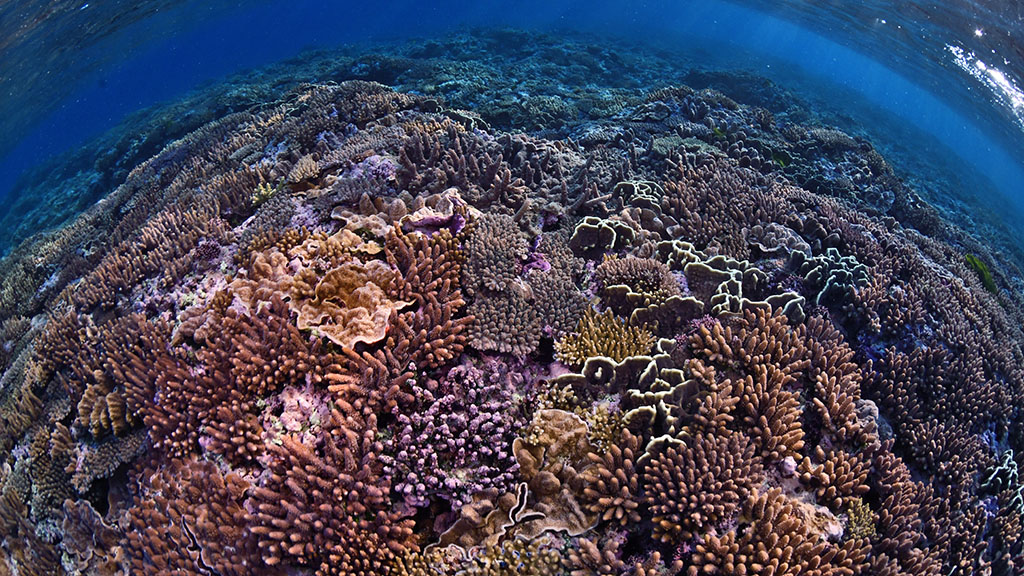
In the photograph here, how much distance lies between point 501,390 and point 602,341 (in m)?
1.22

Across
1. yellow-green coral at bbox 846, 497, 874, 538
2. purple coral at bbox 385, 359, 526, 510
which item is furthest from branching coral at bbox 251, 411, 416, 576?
yellow-green coral at bbox 846, 497, 874, 538

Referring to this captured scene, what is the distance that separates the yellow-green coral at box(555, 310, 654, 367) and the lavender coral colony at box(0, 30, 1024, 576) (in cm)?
3

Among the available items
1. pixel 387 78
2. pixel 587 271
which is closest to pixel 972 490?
pixel 587 271

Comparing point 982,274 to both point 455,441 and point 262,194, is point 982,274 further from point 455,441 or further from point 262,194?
point 262,194

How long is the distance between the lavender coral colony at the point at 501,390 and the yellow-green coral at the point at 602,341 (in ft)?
0.11

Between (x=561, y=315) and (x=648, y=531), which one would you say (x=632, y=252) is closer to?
(x=561, y=315)

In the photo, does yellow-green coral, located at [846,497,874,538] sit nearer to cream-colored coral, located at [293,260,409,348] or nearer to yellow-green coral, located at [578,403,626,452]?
yellow-green coral, located at [578,403,626,452]

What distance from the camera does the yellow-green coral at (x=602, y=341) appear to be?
473 centimetres

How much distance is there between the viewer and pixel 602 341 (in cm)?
487

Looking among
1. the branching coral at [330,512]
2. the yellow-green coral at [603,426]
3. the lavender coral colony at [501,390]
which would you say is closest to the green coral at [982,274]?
the lavender coral colony at [501,390]

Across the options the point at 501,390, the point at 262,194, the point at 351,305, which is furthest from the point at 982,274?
the point at 262,194

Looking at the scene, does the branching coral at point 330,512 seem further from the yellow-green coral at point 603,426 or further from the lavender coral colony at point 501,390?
the yellow-green coral at point 603,426

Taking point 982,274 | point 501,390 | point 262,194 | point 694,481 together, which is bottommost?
point 982,274

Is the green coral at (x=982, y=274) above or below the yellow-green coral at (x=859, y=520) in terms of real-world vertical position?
below
